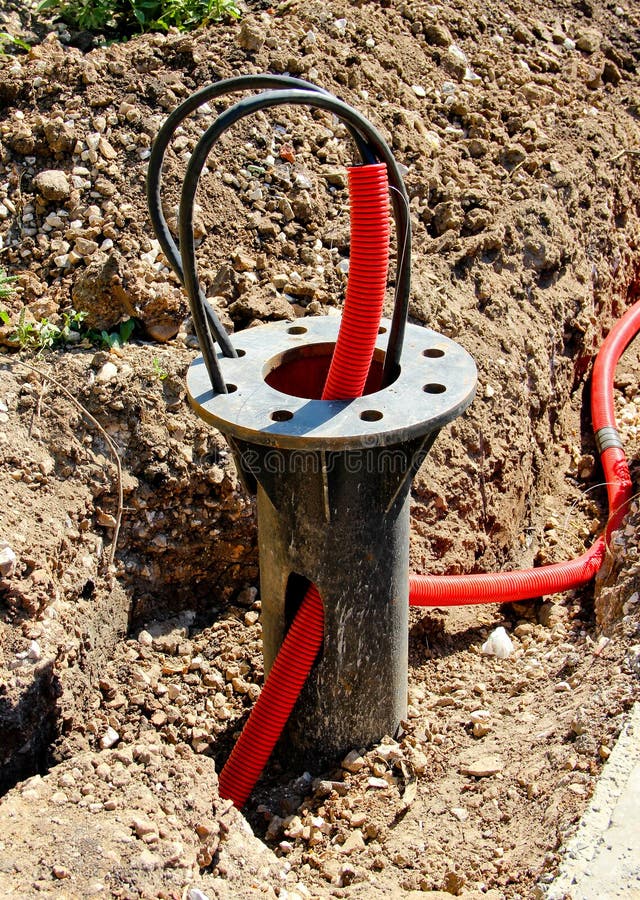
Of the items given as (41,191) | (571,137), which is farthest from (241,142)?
(571,137)

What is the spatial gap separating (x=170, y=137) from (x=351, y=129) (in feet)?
1.86

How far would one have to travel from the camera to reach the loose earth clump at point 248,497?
2627mm

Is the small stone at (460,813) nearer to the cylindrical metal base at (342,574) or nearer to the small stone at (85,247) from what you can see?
the cylindrical metal base at (342,574)

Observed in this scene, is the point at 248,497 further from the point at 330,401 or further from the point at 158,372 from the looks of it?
the point at 330,401

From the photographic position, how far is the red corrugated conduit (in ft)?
7.69

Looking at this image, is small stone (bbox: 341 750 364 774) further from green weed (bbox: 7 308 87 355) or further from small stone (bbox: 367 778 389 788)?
green weed (bbox: 7 308 87 355)

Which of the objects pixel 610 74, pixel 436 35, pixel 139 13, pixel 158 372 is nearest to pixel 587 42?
pixel 610 74

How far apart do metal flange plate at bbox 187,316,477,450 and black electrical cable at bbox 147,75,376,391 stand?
0.09m

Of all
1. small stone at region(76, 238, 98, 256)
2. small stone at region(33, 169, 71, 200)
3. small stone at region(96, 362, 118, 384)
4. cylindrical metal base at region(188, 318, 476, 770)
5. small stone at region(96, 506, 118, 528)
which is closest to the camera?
cylindrical metal base at region(188, 318, 476, 770)

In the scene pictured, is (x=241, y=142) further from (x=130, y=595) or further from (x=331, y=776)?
(x=331, y=776)

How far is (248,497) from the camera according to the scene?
371 cm

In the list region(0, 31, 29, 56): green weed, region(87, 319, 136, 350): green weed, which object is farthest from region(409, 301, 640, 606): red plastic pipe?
region(0, 31, 29, 56): green weed

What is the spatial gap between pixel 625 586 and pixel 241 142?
2.72 meters

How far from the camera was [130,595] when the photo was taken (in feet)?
11.6
